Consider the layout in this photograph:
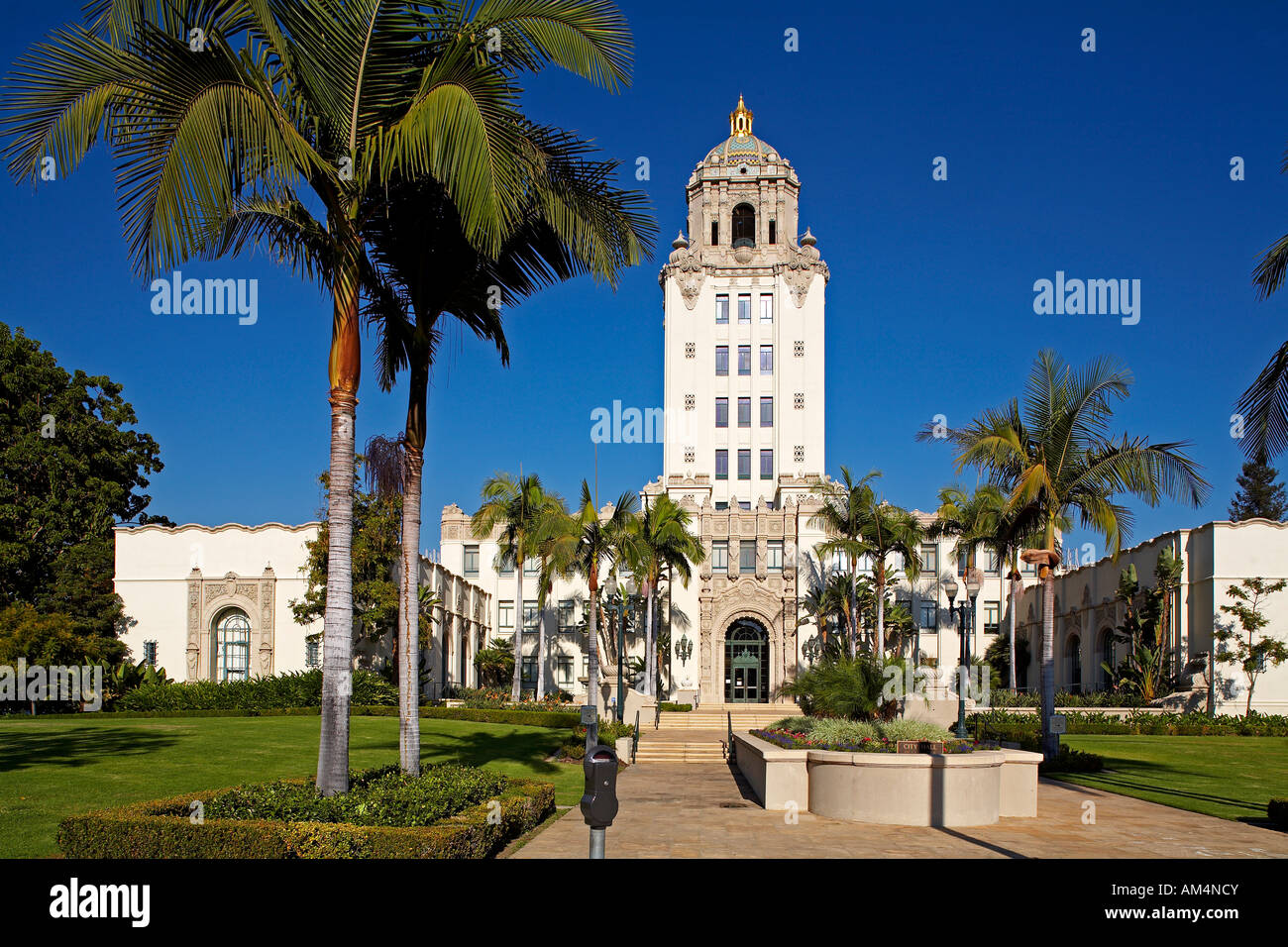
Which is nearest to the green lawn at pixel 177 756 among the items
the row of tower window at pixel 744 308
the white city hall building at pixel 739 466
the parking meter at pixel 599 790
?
the parking meter at pixel 599 790

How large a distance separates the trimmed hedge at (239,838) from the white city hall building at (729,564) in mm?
27777

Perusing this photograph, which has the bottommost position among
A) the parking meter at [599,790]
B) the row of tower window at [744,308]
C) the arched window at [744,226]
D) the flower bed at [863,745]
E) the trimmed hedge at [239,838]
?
the flower bed at [863,745]

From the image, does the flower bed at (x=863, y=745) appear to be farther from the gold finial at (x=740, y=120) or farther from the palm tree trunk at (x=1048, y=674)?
the gold finial at (x=740, y=120)

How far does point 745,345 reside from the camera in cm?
6253

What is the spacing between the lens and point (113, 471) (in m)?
49.8

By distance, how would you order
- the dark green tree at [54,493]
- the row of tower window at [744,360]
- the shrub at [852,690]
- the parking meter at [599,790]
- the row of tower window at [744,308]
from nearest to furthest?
the parking meter at [599,790]
the shrub at [852,690]
the dark green tree at [54,493]
the row of tower window at [744,360]
the row of tower window at [744,308]

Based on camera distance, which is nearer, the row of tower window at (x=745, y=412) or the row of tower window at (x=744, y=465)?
the row of tower window at (x=744, y=465)

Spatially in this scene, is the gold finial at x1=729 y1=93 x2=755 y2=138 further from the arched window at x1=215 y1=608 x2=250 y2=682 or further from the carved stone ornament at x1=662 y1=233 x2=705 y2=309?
the arched window at x1=215 y1=608 x2=250 y2=682

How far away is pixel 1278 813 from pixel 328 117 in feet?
49.4

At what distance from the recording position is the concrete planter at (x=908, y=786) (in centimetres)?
1445

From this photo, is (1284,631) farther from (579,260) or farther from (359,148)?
(359,148)

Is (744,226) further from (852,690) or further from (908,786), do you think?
(908,786)

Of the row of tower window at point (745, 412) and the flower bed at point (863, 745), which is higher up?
the row of tower window at point (745, 412)
